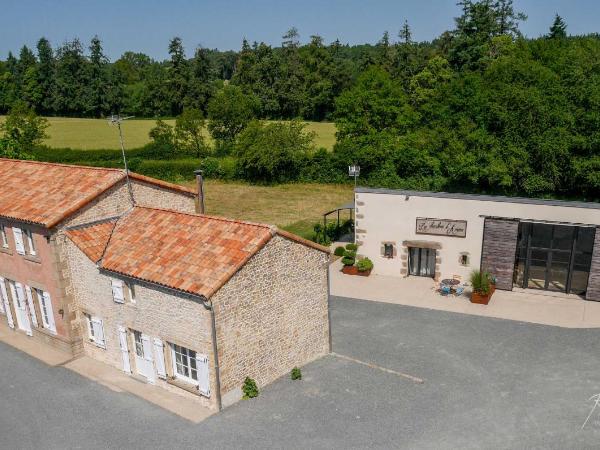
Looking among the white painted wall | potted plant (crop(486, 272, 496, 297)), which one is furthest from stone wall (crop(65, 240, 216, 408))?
potted plant (crop(486, 272, 496, 297))

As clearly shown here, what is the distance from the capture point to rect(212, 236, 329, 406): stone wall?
15398 millimetres

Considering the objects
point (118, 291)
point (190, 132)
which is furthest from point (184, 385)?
point (190, 132)

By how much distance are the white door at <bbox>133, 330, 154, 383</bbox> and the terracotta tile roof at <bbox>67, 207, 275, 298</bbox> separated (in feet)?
7.57

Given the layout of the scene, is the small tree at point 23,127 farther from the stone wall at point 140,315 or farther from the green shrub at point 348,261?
the stone wall at point 140,315

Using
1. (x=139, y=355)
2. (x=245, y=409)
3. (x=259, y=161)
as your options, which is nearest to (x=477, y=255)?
(x=245, y=409)

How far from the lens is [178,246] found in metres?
16.8

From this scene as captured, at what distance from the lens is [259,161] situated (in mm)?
53062

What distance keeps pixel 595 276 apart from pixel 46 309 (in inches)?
902

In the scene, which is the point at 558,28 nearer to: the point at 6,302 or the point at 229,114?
the point at 229,114

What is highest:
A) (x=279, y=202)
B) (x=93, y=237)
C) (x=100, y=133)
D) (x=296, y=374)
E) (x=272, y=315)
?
(x=93, y=237)

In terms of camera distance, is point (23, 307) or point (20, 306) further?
point (20, 306)

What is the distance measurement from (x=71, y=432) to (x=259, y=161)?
4009cm

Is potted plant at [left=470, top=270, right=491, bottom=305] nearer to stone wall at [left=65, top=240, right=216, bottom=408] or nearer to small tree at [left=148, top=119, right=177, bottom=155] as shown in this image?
stone wall at [left=65, top=240, right=216, bottom=408]

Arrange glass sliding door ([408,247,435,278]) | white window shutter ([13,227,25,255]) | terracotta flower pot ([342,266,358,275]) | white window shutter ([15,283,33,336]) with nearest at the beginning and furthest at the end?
white window shutter ([13,227,25,255]), white window shutter ([15,283,33,336]), glass sliding door ([408,247,435,278]), terracotta flower pot ([342,266,358,275])
